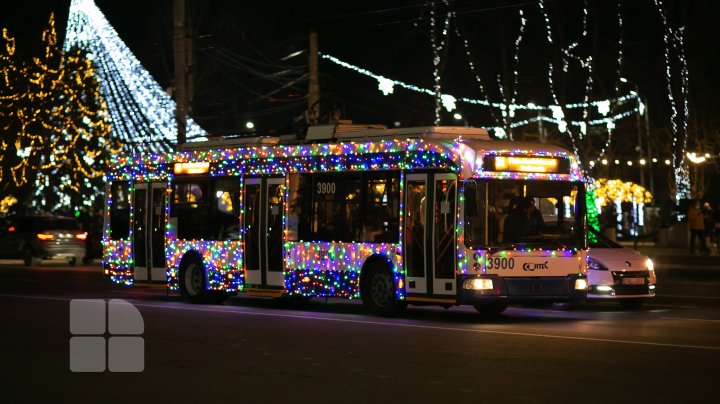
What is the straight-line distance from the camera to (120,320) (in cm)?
1827

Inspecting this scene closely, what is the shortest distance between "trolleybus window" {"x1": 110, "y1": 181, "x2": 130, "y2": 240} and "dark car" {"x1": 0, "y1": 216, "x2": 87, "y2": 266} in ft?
51.7

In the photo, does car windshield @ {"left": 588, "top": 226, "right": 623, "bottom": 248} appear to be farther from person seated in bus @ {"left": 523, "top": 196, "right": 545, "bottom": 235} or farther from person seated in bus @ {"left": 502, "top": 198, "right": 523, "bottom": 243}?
person seated in bus @ {"left": 502, "top": 198, "right": 523, "bottom": 243}

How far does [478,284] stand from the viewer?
17.9 meters

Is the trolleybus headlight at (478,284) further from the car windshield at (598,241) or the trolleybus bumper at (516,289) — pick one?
the car windshield at (598,241)

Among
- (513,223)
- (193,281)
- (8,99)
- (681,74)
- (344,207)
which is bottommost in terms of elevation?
(193,281)

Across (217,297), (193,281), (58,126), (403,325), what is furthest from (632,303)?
(58,126)

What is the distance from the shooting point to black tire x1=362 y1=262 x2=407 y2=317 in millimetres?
19141

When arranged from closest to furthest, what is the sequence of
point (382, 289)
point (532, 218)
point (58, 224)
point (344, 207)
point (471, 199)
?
point (471, 199)
point (532, 218)
point (382, 289)
point (344, 207)
point (58, 224)

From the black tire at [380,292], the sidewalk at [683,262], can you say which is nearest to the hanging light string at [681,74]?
the sidewalk at [683,262]

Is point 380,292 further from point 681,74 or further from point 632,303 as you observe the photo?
point 681,74

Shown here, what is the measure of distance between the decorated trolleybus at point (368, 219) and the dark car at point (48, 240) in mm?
16686

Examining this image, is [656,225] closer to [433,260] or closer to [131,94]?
Result: [131,94]

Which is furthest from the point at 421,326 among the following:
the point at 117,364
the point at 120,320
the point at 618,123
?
the point at 618,123

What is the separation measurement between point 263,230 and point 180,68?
1312 cm
